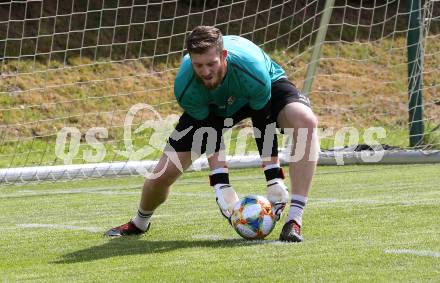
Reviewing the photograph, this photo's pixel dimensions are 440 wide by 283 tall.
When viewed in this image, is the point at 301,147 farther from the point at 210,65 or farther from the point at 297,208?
the point at 210,65

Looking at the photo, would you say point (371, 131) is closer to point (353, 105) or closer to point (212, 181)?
point (353, 105)

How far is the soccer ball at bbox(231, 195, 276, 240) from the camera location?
5715 millimetres

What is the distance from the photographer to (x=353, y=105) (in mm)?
17938

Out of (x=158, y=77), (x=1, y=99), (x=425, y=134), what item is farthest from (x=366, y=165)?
(x=1, y=99)

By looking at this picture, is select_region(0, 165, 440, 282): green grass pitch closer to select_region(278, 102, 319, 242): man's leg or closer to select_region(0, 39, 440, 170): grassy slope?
select_region(278, 102, 319, 242): man's leg

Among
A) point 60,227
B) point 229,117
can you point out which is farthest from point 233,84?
point 60,227

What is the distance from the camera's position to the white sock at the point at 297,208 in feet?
18.7

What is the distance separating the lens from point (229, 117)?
6.13 metres

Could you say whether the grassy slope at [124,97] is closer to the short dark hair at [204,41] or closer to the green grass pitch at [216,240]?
the green grass pitch at [216,240]

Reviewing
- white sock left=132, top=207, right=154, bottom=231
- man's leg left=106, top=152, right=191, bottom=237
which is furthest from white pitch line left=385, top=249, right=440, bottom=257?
white sock left=132, top=207, right=154, bottom=231

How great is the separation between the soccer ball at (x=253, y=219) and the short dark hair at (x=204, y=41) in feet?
3.09

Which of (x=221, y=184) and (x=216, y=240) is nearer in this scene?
(x=216, y=240)

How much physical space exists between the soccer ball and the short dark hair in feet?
3.09

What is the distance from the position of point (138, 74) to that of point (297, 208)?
33.2 feet
